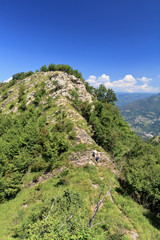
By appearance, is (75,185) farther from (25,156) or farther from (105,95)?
(105,95)

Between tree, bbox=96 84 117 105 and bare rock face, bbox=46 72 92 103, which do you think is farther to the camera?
tree, bbox=96 84 117 105

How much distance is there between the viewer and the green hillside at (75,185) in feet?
29.6

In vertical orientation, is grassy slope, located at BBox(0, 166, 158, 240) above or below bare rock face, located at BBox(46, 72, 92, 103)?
below

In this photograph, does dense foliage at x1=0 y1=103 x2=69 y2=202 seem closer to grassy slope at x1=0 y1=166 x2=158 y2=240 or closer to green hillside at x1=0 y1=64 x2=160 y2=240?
green hillside at x1=0 y1=64 x2=160 y2=240

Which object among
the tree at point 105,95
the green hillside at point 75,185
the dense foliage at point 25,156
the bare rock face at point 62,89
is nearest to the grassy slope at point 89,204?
the green hillside at point 75,185

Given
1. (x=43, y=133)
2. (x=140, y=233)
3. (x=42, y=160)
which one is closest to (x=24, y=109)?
(x=43, y=133)

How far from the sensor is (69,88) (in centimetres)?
5541

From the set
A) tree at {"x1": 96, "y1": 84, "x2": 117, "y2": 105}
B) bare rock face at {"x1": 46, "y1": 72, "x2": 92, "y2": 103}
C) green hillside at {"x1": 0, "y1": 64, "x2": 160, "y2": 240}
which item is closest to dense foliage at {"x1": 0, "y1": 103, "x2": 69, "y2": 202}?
green hillside at {"x1": 0, "y1": 64, "x2": 160, "y2": 240}

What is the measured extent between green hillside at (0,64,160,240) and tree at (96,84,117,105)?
33065 mm

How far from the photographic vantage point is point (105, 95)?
71.4m

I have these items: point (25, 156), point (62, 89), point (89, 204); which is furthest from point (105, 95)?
point (89, 204)

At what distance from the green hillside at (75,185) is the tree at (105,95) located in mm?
33065

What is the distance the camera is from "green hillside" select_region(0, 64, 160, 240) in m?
9.03

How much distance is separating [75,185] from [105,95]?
64.6m
